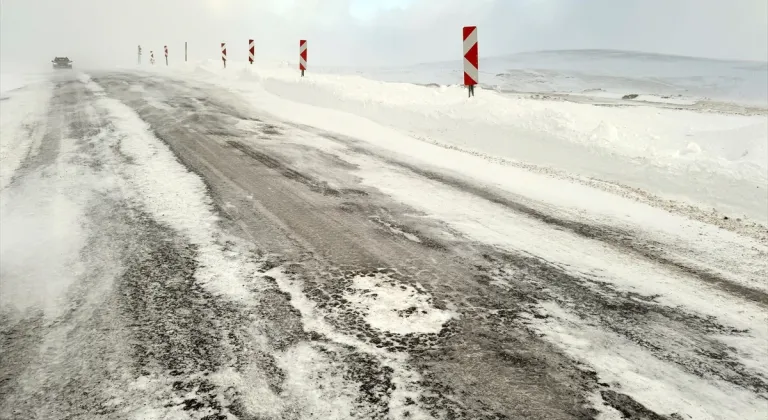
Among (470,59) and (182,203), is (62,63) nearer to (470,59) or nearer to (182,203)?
(470,59)

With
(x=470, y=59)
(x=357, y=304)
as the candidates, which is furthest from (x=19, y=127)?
(x=470, y=59)

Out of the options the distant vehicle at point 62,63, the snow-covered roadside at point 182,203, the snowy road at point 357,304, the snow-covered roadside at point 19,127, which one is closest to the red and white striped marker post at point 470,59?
the snowy road at point 357,304

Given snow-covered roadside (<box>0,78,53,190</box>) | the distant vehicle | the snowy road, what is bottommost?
the snowy road

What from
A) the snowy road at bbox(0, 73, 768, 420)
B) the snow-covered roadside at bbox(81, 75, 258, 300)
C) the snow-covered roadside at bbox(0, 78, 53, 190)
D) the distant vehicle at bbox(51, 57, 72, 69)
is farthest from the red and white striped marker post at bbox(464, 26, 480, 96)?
the distant vehicle at bbox(51, 57, 72, 69)

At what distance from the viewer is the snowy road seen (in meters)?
1.73

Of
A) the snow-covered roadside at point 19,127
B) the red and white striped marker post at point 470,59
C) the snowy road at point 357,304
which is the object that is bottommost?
the snowy road at point 357,304

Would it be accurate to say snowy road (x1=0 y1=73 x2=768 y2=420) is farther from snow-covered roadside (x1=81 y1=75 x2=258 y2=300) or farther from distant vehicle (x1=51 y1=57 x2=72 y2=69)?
distant vehicle (x1=51 y1=57 x2=72 y2=69)

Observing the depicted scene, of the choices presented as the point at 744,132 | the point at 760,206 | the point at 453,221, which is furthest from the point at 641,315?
the point at 744,132

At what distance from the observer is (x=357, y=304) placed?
7.66ft

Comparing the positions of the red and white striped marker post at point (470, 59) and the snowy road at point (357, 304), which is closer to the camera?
the snowy road at point (357, 304)

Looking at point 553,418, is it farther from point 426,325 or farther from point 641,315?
point 641,315

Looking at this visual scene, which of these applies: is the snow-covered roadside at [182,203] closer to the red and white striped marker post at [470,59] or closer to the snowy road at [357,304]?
the snowy road at [357,304]

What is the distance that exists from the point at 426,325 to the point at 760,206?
3701 millimetres

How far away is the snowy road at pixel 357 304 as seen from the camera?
1.73 meters
